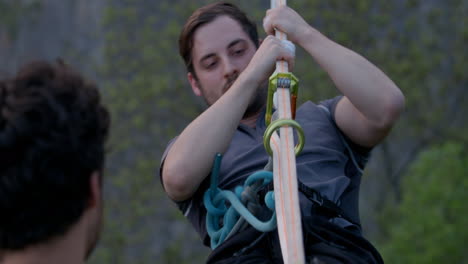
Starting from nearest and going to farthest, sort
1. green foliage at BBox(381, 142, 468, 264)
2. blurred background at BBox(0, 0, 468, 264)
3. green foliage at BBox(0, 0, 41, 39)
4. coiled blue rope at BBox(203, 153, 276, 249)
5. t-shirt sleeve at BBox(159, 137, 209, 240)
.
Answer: coiled blue rope at BBox(203, 153, 276, 249) < t-shirt sleeve at BBox(159, 137, 209, 240) < green foliage at BBox(381, 142, 468, 264) < blurred background at BBox(0, 0, 468, 264) < green foliage at BBox(0, 0, 41, 39)

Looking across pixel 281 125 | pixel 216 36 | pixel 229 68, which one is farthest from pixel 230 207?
pixel 216 36

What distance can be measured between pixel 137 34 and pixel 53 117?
37.3 ft

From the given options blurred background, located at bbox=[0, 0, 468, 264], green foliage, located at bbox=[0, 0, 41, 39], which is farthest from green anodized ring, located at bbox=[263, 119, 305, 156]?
green foliage, located at bbox=[0, 0, 41, 39]

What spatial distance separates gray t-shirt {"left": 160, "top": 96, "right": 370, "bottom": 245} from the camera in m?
2.68

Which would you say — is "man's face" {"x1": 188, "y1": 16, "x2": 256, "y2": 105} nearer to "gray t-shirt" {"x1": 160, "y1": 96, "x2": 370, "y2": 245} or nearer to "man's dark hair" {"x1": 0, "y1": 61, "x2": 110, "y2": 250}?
"gray t-shirt" {"x1": 160, "y1": 96, "x2": 370, "y2": 245}

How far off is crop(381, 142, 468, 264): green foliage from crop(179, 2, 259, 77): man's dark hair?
649 centimetres

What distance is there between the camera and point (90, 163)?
1.66m

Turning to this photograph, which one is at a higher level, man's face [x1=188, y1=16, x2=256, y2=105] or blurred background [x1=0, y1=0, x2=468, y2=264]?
man's face [x1=188, y1=16, x2=256, y2=105]

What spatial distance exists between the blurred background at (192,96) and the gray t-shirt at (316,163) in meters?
8.79

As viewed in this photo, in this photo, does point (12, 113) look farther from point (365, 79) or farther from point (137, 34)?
point (137, 34)

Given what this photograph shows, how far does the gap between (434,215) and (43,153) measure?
26.8 feet

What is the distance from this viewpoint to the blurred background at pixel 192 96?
1201 centimetres

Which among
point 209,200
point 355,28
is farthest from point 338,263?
point 355,28

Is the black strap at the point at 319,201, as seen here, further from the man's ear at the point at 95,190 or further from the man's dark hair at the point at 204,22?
the man's ear at the point at 95,190
